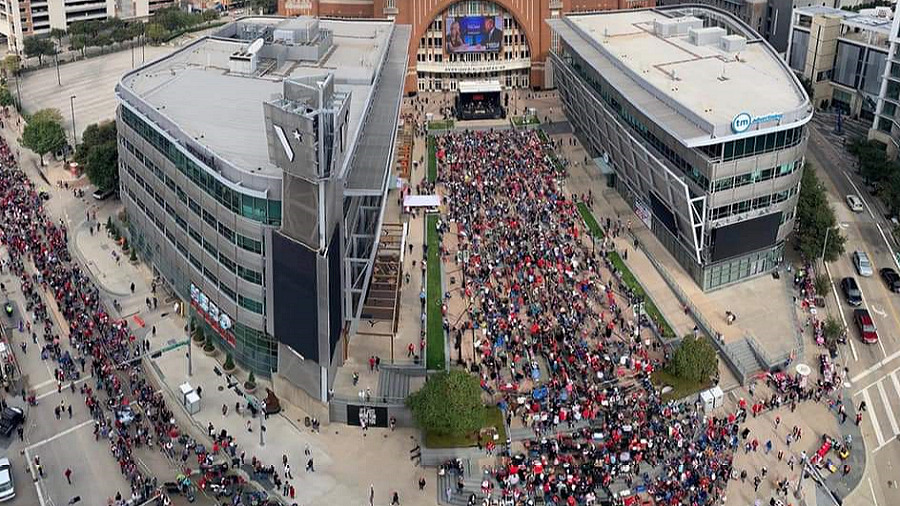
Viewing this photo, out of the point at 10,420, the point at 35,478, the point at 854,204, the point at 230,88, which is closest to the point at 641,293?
the point at 854,204

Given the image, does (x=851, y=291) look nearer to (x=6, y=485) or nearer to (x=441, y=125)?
(x=441, y=125)

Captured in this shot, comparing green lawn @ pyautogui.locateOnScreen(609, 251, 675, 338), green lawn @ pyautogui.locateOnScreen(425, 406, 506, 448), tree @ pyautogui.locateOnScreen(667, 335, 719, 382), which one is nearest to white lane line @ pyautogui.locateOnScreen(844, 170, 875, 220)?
green lawn @ pyautogui.locateOnScreen(609, 251, 675, 338)

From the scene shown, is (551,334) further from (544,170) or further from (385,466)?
(544,170)

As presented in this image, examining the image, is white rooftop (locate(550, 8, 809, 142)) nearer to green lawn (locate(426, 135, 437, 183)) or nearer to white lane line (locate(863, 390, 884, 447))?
green lawn (locate(426, 135, 437, 183))

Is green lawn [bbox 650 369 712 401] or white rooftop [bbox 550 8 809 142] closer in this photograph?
green lawn [bbox 650 369 712 401]

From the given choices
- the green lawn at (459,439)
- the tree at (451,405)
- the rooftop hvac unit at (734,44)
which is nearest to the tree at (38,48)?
the rooftop hvac unit at (734,44)

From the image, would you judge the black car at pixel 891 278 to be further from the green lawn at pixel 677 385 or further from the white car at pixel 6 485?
the white car at pixel 6 485
